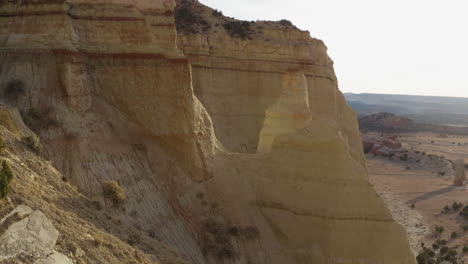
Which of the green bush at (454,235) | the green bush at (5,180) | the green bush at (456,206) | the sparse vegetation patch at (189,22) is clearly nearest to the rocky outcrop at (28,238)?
the green bush at (5,180)

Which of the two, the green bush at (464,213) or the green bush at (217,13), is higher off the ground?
the green bush at (217,13)

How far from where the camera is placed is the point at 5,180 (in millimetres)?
8141

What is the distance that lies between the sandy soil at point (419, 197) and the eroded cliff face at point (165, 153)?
606 inches

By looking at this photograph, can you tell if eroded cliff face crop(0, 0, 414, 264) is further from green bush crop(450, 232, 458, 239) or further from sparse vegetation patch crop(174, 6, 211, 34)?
green bush crop(450, 232, 458, 239)

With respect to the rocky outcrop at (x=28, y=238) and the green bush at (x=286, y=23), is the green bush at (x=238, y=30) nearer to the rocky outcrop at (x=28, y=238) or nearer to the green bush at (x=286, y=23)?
the green bush at (x=286, y=23)

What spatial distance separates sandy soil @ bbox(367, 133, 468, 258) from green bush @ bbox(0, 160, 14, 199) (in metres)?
26.6

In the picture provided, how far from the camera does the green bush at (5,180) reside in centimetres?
805

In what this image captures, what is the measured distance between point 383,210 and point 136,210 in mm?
8665

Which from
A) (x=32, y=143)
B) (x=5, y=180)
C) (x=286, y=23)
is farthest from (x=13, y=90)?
(x=286, y=23)

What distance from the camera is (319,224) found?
1675cm

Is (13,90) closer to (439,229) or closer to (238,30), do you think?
(238,30)

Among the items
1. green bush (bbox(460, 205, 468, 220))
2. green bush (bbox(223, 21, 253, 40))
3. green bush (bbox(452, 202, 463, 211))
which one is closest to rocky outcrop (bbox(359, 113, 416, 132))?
green bush (bbox(452, 202, 463, 211))

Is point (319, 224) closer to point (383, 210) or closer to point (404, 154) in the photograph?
point (383, 210)

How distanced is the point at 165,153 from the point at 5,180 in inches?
358
